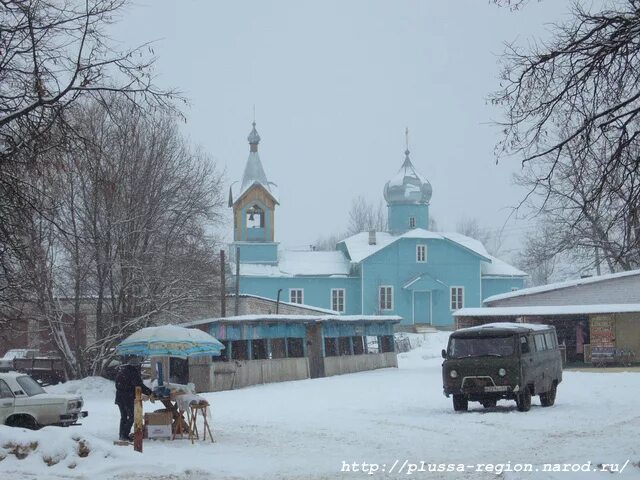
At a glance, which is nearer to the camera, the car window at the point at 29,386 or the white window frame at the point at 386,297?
the car window at the point at 29,386

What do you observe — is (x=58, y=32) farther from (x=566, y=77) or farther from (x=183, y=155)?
(x=183, y=155)

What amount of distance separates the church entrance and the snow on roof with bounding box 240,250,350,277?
6374 millimetres

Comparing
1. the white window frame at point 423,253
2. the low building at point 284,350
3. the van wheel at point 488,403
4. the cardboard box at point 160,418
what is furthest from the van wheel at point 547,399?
the white window frame at point 423,253

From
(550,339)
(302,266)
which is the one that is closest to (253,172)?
(302,266)

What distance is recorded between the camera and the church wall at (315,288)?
93000mm

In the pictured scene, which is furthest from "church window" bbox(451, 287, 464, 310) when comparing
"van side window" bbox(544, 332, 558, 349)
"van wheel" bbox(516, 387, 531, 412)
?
"van wheel" bbox(516, 387, 531, 412)

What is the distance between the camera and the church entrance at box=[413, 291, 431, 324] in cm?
9330

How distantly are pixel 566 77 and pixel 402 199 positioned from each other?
86337mm

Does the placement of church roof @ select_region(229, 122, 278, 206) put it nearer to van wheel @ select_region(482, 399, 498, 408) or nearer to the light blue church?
the light blue church

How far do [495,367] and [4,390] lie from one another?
1188 centimetres

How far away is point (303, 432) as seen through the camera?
77.4 feet

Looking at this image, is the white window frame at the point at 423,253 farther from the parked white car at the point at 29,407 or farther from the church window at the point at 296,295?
the parked white car at the point at 29,407

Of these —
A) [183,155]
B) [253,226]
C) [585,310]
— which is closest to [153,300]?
[183,155]

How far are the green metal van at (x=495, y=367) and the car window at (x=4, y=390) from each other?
35.5 feet
